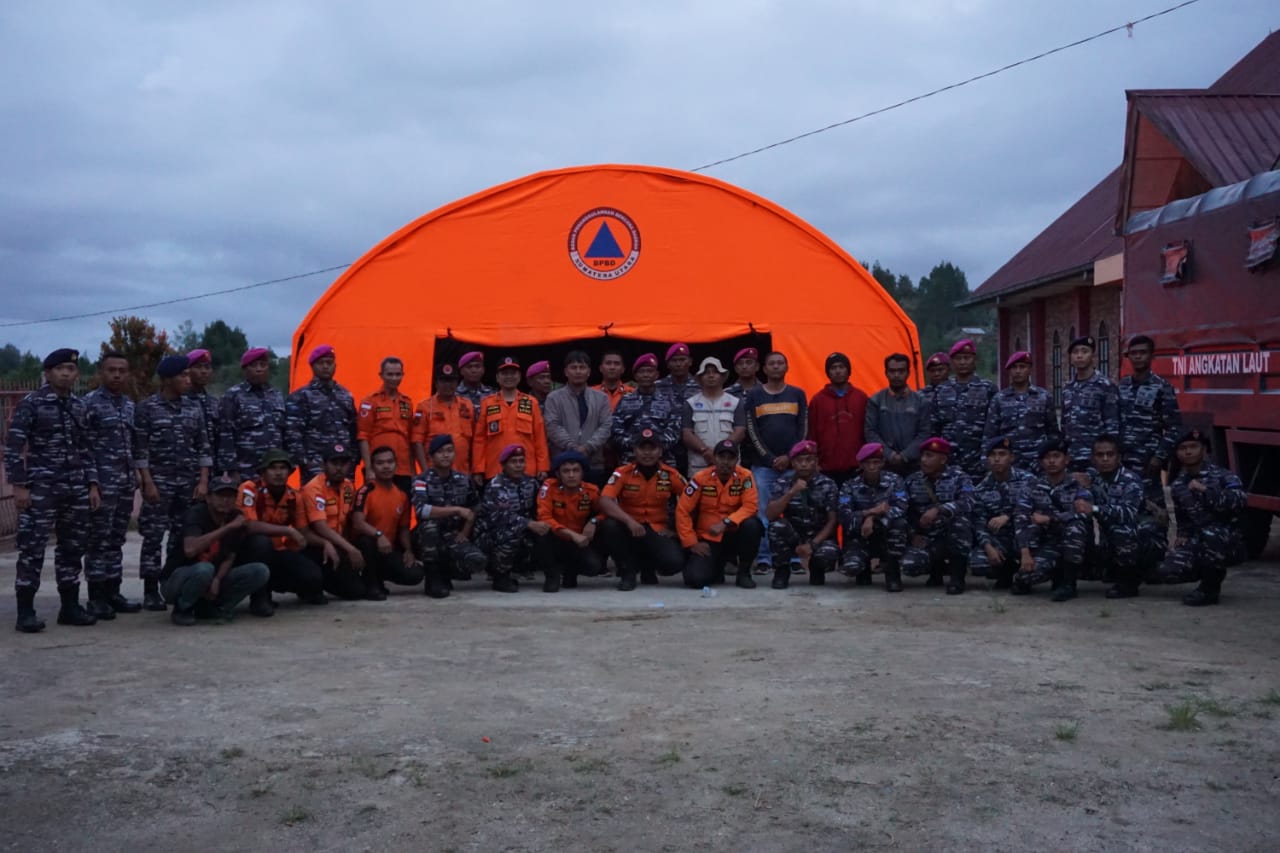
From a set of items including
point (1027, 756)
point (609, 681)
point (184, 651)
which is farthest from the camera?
point (184, 651)

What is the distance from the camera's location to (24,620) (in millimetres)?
6203

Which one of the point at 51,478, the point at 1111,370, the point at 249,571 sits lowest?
the point at 249,571

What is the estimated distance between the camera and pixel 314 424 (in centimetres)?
790

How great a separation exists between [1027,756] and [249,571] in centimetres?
417

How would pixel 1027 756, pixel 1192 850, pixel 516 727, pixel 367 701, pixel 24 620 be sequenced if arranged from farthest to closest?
1. pixel 24 620
2. pixel 367 701
3. pixel 516 727
4. pixel 1027 756
5. pixel 1192 850

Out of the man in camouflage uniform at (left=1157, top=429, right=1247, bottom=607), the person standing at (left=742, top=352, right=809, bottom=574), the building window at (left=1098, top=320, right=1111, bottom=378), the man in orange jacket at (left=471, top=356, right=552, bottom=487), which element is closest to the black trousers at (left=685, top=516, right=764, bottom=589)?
the person standing at (left=742, top=352, right=809, bottom=574)

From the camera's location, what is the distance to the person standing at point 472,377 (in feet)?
28.0

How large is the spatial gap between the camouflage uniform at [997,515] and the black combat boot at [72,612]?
4881mm

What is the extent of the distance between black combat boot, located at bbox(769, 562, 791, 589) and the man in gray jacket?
143cm

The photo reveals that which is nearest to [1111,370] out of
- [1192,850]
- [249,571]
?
[249,571]

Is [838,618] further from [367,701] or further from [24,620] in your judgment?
[24,620]

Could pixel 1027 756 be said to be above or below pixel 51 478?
below

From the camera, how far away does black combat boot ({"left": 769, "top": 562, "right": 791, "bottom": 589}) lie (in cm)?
774

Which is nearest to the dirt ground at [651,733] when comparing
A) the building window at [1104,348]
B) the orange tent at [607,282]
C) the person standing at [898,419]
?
the person standing at [898,419]
